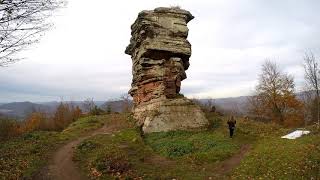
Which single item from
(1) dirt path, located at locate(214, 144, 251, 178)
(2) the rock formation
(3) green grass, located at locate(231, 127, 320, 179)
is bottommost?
(1) dirt path, located at locate(214, 144, 251, 178)

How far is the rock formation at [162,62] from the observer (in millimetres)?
34375

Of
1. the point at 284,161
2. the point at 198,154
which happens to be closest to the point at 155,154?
the point at 198,154

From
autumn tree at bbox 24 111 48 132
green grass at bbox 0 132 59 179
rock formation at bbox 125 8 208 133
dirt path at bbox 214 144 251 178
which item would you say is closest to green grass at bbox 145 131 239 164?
dirt path at bbox 214 144 251 178

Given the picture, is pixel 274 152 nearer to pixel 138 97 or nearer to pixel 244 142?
pixel 244 142

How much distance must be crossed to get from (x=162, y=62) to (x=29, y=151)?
15.1 meters

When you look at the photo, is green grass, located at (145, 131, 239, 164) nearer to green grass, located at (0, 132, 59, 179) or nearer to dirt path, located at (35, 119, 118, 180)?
dirt path, located at (35, 119, 118, 180)

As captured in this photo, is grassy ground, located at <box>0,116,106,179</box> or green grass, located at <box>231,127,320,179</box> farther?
grassy ground, located at <box>0,116,106,179</box>

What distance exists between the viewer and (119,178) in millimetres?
19891

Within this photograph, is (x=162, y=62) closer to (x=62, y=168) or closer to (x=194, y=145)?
(x=194, y=145)

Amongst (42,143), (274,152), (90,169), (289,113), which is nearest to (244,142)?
(274,152)

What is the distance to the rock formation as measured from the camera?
113 feet

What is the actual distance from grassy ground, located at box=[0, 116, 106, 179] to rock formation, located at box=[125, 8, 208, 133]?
739cm

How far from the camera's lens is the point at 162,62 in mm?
36000

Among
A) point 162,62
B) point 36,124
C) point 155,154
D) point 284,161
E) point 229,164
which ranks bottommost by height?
point 229,164
